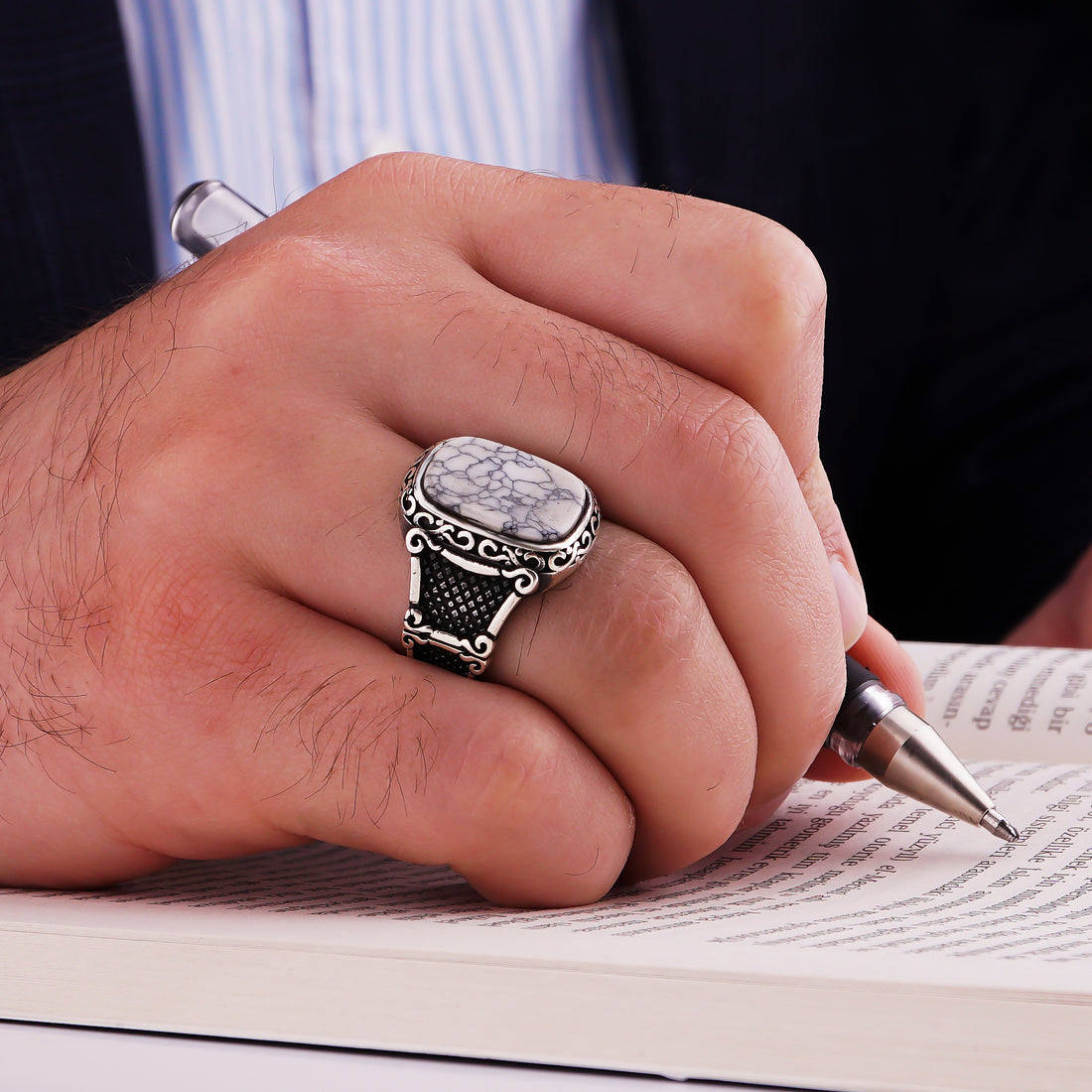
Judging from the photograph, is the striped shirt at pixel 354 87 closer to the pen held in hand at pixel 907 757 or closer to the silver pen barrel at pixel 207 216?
the silver pen barrel at pixel 207 216

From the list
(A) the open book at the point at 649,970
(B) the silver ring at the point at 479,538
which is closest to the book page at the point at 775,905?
(A) the open book at the point at 649,970

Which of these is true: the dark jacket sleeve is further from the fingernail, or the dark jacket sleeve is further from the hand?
the fingernail

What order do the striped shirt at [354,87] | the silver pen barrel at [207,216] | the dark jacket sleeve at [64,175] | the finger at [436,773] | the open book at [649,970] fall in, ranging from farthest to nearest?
the striped shirt at [354,87]
the dark jacket sleeve at [64,175]
the silver pen barrel at [207,216]
the finger at [436,773]
the open book at [649,970]

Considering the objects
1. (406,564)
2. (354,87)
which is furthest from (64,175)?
(406,564)

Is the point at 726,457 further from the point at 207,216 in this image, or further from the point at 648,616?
the point at 207,216

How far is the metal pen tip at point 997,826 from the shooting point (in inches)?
18.1

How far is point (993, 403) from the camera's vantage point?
146 cm

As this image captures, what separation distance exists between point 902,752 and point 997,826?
5 centimetres

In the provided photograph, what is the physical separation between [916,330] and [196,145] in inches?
41.4

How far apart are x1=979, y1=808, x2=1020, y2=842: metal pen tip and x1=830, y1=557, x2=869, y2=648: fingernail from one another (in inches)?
3.6

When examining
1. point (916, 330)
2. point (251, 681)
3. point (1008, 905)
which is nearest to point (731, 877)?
point (1008, 905)

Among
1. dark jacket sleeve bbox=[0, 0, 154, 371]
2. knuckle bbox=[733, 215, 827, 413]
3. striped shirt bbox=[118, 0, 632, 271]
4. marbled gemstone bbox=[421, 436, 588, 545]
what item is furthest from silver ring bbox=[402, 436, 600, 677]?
striped shirt bbox=[118, 0, 632, 271]

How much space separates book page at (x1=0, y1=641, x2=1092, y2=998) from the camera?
0.31 meters

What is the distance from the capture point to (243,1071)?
1.03 ft
